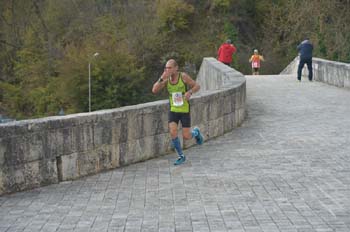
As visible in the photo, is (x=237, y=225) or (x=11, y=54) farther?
(x=11, y=54)

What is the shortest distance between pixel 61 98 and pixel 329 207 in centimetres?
3933

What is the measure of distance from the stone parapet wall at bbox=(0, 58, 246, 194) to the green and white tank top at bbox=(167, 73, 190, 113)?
469mm

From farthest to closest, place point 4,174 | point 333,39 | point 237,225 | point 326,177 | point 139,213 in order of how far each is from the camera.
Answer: point 333,39 → point 326,177 → point 4,174 → point 139,213 → point 237,225

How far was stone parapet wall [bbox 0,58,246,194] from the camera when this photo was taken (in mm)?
7434

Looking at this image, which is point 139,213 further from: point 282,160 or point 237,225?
point 282,160

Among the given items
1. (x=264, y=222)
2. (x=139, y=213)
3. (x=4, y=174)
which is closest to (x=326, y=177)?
(x=264, y=222)

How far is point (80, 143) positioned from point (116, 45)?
37444mm

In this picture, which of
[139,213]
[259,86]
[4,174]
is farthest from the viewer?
[259,86]

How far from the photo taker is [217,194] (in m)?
7.12

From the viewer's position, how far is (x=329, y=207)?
21.3 ft

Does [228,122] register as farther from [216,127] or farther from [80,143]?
[80,143]

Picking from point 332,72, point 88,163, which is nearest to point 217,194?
point 88,163

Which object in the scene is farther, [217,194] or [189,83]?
[189,83]

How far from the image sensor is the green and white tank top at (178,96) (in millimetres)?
8766
